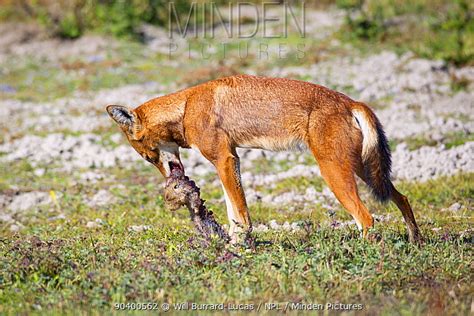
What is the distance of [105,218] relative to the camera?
1029 cm

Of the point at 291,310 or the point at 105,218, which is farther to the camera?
the point at 105,218

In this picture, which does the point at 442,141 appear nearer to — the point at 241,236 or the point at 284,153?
the point at 284,153

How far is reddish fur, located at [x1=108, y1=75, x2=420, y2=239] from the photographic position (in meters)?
7.63

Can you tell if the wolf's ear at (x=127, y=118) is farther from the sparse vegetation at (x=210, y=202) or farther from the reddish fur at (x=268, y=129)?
the sparse vegetation at (x=210, y=202)

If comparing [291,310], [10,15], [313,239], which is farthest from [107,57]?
[291,310]

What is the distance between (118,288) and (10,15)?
21.8 metres

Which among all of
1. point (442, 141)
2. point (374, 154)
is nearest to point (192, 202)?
point (374, 154)

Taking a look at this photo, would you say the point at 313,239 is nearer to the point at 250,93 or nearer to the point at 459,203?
the point at 250,93

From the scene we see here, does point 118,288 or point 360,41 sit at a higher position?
point 118,288

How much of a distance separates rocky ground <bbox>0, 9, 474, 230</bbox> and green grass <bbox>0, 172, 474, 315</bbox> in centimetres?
218

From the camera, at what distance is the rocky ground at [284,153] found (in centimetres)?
1168
